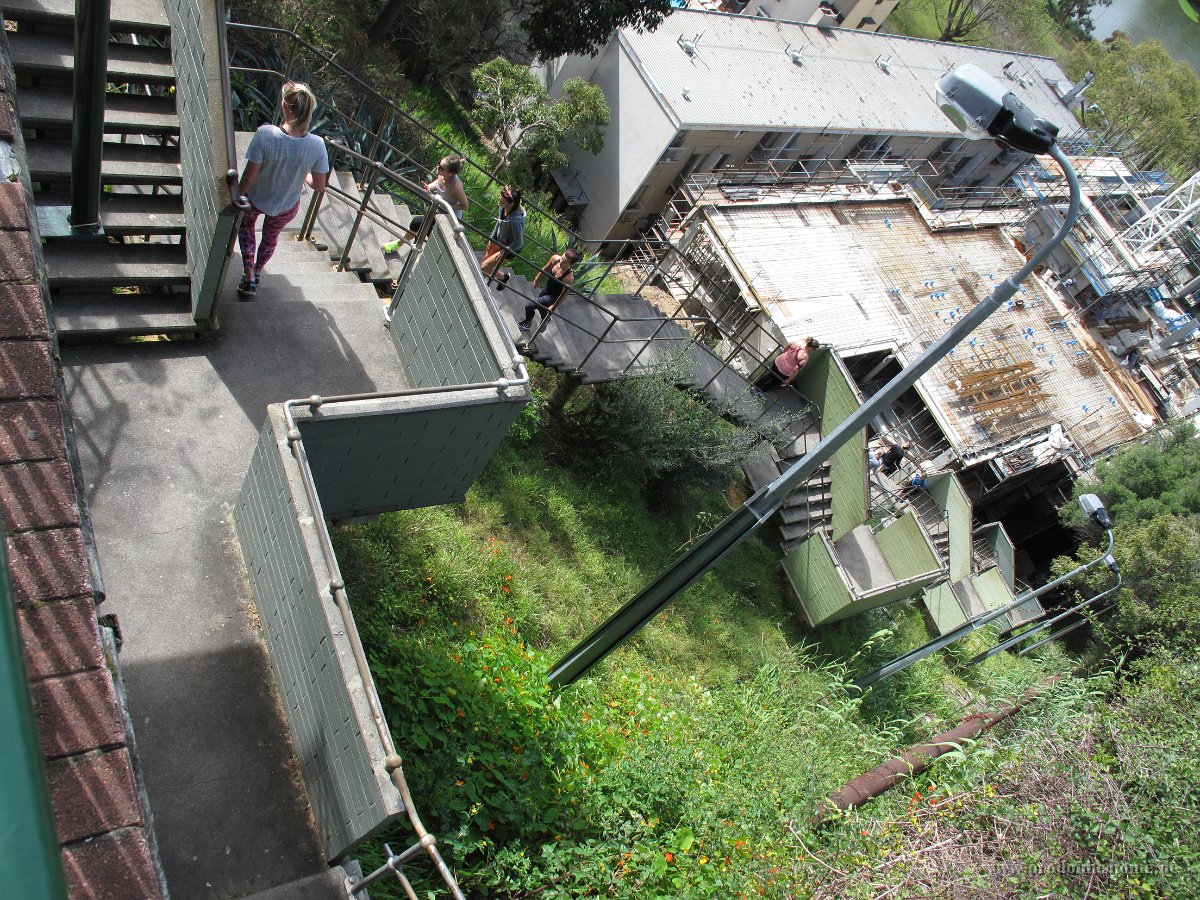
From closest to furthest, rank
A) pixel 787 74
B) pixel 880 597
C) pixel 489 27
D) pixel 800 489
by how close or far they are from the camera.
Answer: pixel 880 597 → pixel 800 489 → pixel 489 27 → pixel 787 74

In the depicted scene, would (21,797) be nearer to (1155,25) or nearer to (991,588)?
(991,588)

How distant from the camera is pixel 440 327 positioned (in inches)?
268

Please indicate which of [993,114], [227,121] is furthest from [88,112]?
[993,114]

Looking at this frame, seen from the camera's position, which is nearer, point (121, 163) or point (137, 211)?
point (137, 211)

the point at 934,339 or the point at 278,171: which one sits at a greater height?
the point at 934,339

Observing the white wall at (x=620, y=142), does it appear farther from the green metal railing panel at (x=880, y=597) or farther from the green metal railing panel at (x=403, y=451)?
the green metal railing panel at (x=403, y=451)

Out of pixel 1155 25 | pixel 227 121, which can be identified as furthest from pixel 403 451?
pixel 1155 25

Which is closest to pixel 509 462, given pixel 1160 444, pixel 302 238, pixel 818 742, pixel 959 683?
pixel 302 238

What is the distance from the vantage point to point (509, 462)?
10523 mm

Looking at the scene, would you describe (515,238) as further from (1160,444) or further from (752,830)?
(1160,444)

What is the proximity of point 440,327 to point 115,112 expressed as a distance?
3.23 m

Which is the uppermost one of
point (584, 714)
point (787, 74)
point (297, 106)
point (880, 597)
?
point (787, 74)

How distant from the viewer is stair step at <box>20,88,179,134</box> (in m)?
6.50

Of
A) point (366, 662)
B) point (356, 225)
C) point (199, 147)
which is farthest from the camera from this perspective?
point (356, 225)
